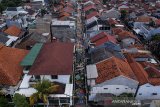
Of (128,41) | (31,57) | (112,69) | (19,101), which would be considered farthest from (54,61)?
(128,41)

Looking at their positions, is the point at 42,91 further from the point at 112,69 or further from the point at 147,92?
the point at 147,92

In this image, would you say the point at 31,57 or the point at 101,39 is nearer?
the point at 31,57

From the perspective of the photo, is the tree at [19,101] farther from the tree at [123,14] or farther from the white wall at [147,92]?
the tree at [123,14]

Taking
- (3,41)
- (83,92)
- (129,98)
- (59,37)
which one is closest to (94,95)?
(83,92)

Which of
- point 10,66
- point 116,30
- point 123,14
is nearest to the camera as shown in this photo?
point 10,66

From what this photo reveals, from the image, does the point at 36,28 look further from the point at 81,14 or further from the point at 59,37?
the point at 81,14

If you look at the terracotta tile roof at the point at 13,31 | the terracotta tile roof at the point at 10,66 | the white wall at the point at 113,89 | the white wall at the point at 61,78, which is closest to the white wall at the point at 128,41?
the white wall at the point at 113,89
